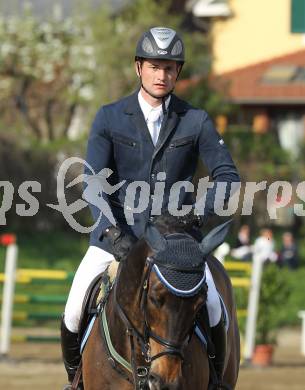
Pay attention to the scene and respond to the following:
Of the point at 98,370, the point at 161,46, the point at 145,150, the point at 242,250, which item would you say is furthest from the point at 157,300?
the point at 242,250

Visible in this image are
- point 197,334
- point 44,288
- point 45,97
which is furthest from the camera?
point 45,97

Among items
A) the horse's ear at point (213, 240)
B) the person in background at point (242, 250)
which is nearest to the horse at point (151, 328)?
the horse's ear at point (213, 240)

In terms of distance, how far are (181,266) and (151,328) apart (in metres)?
0.34

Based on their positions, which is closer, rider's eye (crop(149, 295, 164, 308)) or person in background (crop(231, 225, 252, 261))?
rider's eye (crop(149, 295, 164, 308))

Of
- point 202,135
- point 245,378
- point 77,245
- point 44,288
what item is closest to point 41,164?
point 77,245

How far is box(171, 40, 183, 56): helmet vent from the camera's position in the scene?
580cm

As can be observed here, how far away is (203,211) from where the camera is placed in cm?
555

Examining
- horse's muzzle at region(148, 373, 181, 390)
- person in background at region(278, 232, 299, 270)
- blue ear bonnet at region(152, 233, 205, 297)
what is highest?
blue ear bonnet at region(152, 233, 205, 297)

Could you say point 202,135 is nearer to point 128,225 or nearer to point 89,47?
point 128,225

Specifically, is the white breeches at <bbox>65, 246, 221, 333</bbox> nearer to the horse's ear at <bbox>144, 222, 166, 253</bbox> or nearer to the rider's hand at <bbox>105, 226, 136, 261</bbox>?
the rider's hand at <bbox>105, 226, 136, 261</bbox>

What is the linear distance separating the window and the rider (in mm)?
4141

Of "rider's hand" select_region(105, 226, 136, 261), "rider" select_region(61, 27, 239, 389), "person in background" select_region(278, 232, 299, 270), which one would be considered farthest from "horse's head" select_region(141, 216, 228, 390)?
"person in background" select_region(278, 232, 299, 270)

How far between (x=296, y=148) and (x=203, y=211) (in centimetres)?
2544

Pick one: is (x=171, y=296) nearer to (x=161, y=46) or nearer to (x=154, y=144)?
(x=154, y=144)
